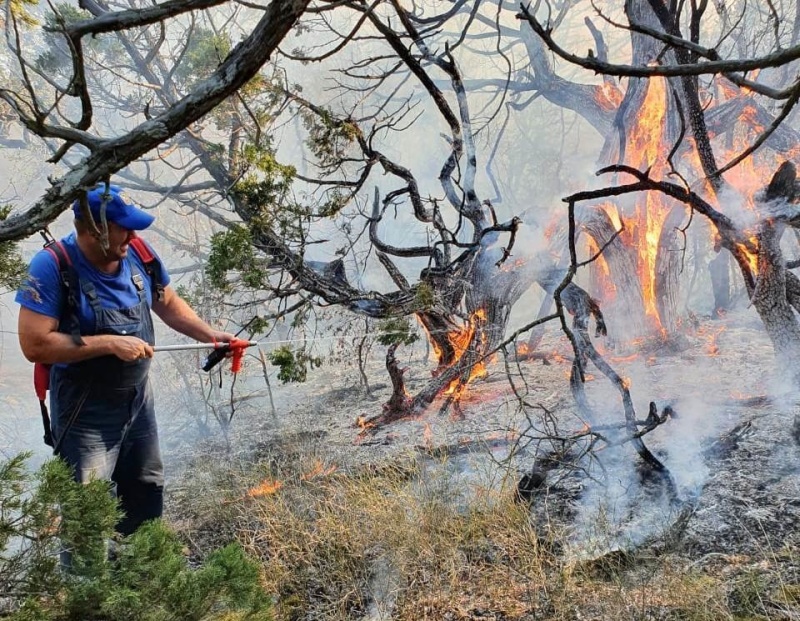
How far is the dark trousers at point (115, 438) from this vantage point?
244 centimetres

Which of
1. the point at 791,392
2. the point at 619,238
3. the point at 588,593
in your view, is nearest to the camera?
the point at 588,593

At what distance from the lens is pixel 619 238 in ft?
22.2

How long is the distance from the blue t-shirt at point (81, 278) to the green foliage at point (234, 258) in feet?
3.48

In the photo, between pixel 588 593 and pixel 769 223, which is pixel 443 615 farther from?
pixel 769 223

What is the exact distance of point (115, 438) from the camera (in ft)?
8.51

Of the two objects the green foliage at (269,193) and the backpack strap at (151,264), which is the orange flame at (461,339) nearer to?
the green foliage at (269,193)

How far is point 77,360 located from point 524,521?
97.4 inches

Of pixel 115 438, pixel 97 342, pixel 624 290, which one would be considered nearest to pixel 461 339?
pixel 624 290

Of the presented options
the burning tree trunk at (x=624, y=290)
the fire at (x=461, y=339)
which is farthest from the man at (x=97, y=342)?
the burning tree trunk at (x=624, y=290)

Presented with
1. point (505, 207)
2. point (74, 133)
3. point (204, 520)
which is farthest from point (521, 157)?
point (74, 133)

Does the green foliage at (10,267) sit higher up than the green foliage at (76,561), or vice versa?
the green foliage at (10,267)

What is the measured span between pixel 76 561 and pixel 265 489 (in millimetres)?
2626

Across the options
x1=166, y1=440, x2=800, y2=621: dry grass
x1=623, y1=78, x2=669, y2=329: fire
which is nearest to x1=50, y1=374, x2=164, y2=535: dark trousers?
x1=166, y1=440, x2=800, y2=621: dry grass

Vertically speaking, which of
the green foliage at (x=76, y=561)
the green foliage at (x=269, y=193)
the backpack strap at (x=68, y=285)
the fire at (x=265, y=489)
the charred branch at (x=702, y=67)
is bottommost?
the fire at (x=265, y=489)
